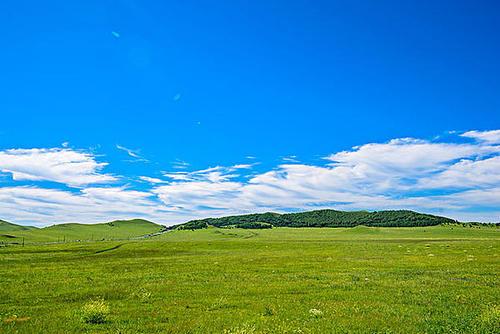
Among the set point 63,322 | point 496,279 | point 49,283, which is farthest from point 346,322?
point 49,283

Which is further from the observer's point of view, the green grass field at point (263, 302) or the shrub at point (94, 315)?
the shrub at point (94, 315)

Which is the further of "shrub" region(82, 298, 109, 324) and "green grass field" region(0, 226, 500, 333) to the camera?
"shrub" region(82, 298, 109, 324)

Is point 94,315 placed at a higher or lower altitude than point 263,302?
higher

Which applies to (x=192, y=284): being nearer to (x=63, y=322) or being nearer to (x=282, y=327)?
(x=63, y=322)

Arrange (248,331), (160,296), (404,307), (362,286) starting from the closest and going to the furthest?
(248,331) → (404,307) → (160,296) → (362,286)

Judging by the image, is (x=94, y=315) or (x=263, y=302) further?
(x=263, y=302)

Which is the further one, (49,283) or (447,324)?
(49,283)

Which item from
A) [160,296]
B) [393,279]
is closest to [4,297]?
[160,296]

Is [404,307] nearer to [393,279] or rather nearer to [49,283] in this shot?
[393,279]

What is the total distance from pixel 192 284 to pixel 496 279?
1025 inches

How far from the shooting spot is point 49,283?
34.5 meters

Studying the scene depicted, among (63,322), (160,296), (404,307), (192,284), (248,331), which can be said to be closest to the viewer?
(248,331)

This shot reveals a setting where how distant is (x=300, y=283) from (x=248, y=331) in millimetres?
16433

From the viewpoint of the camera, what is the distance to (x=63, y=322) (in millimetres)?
19641
